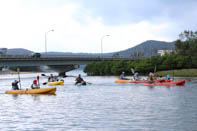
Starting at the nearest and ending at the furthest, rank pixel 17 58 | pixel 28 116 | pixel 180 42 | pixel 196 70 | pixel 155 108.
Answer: pixel 28 116, pixel 155 108, pixel 17 58, pixel 196 70, pixel 180 42

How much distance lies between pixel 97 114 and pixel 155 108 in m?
6.24

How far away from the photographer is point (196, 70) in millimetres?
132375

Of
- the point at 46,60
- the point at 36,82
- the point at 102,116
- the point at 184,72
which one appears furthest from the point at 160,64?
the point at 102,116

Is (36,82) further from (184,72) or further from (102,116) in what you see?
(184,72)

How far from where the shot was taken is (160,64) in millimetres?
144250

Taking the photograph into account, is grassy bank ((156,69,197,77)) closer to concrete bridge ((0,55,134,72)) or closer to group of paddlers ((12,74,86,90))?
concrete bridge ((0,55,134,72))

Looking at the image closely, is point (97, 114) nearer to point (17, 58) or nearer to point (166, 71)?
point (17, 58)

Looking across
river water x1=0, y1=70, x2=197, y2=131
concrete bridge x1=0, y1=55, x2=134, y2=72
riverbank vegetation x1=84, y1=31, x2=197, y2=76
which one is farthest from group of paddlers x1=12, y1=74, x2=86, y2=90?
riverbank vegetation x1=84, y1=31, x2=197, y2=76

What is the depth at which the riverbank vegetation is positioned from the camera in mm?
138375

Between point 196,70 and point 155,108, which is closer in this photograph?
point 155,108

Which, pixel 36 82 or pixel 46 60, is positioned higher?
pixel 46 60

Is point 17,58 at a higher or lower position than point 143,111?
higher

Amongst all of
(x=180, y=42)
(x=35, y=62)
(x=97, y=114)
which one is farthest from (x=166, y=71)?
(x=97, y=114)

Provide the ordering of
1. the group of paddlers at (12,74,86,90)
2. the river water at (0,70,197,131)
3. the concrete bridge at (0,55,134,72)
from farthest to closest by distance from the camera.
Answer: the concrete bridge at (0,55,134,72), the group of paddlers at (12,74,86,90), the river water at (0,70,197,131)
